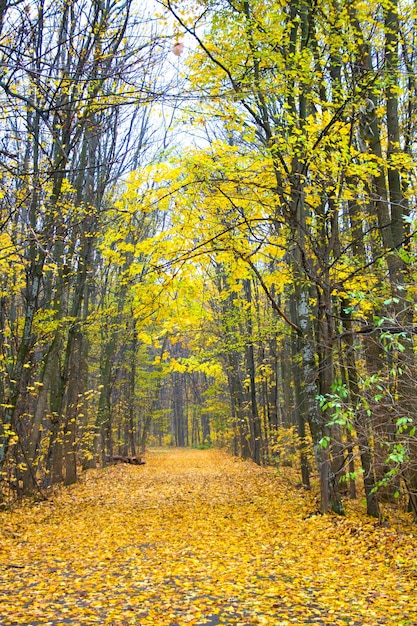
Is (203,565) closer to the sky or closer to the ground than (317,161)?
closer to the ground

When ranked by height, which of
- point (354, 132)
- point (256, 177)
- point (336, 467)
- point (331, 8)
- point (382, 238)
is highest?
point (331, 8)

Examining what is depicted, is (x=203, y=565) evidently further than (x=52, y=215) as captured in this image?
No

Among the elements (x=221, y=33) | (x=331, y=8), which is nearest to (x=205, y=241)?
(x=221, y=33)

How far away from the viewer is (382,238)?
27.9ft

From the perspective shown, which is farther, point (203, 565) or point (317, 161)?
point (317, 161)

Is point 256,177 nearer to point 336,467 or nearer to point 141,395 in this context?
point 336,467

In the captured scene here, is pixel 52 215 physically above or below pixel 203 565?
above

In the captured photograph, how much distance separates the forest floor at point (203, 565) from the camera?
13.9ft

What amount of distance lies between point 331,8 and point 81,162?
7428mm

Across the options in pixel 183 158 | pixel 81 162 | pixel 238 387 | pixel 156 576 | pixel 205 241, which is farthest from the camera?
pixel 238 387

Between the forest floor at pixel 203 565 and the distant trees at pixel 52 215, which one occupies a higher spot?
the distant trees at pixel 52 215

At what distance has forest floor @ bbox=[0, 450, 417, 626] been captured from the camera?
4246 mm

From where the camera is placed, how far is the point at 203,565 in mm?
5871

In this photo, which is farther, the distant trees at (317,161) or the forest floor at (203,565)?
the distant trees at (317,161)
